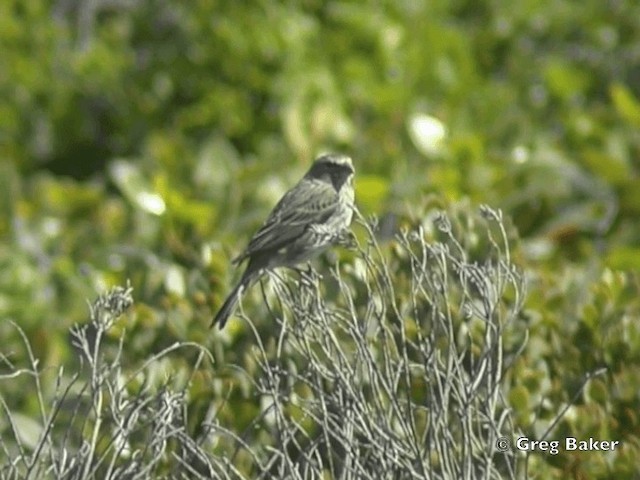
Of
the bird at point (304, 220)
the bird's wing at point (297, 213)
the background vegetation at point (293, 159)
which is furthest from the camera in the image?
the bird's wing at point (297, 213)

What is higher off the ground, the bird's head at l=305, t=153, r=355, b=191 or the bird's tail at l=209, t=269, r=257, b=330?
the bird's head at l=305, t=153, r=355, b=191

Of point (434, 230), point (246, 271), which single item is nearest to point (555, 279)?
point (434, 230)

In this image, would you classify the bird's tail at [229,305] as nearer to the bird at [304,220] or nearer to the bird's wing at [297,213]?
the bird at [304,220]

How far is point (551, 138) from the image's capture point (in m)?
9.11

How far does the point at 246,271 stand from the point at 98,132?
5.25 metres

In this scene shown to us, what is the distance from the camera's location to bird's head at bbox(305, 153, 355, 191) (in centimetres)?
660

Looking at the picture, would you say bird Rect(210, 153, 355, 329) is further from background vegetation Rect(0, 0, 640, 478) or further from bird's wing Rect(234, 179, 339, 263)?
background vegetation Rect(0, 0, 640, 478)

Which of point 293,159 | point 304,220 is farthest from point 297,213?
point 293,159

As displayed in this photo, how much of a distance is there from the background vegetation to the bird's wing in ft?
0.59

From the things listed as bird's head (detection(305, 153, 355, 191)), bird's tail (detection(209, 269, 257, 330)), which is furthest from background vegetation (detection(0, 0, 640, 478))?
bird's head (detection(305, 153, 355, 191))

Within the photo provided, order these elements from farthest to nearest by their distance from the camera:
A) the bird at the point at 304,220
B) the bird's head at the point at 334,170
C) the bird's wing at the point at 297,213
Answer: the bird's head at the point at 334,170 < the bird's wing at the point at 297,213 < the bird at the point at 304,220

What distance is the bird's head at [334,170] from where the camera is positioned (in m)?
6.60

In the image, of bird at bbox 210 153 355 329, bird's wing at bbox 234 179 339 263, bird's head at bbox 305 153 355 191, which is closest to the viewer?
bird at bbox 210 153 355 329

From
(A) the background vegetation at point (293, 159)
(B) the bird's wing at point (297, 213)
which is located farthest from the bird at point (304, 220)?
(A) the background vegetation at point (293, 159)
